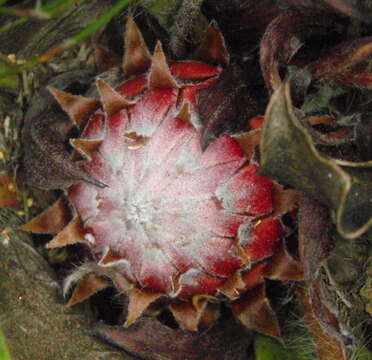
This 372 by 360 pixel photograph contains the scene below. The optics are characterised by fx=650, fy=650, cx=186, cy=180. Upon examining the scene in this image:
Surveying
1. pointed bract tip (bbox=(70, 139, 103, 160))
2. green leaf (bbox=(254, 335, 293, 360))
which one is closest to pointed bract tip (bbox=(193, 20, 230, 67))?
pointed bract tip (bbox=(70, 139, 103, 160))

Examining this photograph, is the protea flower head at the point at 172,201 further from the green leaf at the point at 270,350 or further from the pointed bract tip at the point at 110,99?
the green leaf at the point at 270,350

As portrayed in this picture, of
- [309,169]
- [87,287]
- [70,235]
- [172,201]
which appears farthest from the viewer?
[87,287]

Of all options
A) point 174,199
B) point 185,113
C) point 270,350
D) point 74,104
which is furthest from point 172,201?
point 270,350

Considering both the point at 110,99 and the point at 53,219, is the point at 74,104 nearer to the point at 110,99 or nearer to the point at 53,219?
the point at 110,99

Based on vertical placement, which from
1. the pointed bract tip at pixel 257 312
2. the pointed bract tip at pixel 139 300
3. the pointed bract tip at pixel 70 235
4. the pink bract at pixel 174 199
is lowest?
the pointed bract tip at pixel 257 312

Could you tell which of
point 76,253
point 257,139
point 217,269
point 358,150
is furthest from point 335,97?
point 76,253

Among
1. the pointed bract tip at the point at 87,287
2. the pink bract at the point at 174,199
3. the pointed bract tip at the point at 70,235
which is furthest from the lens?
the pointed bract tip at the point at 87,287

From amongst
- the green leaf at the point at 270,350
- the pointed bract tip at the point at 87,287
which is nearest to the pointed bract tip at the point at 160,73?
the pointed bract tip at the point at 87,287

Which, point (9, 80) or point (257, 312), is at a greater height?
point (9, 80)
